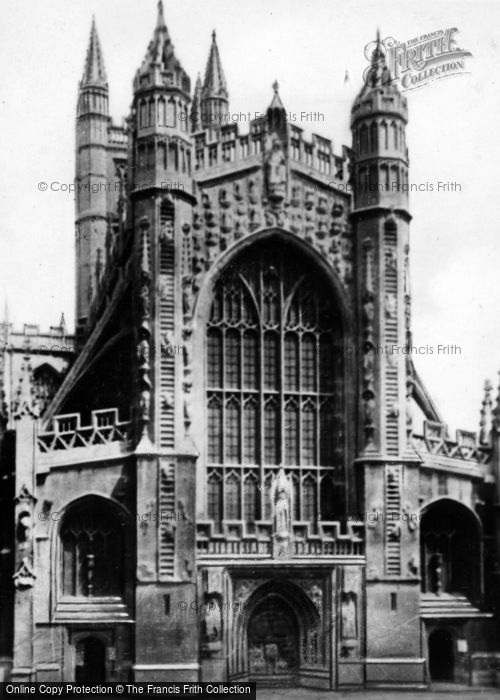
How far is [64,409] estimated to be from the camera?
3803 cm

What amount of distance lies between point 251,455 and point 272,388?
2007 mm

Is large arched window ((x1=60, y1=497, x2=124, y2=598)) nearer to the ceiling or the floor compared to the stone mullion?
nearer to the floor

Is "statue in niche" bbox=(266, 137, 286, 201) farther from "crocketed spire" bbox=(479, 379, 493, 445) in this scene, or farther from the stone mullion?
"crocketed spire" bbox=(479, 379, 493, 445)

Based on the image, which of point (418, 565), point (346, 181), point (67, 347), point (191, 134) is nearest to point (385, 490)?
point (418, 565)

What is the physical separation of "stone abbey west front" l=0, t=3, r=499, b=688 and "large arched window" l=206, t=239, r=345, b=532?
0.06 metres

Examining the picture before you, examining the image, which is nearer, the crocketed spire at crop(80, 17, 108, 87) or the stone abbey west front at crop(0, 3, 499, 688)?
the stone abbey west front at crop(0, 3, 499, 688)

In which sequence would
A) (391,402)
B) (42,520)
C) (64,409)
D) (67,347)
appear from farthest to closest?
(67,347) < (64,409) < (391,402) < (42,520)

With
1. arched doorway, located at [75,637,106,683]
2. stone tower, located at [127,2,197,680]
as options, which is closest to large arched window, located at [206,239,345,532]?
stone tower, located at [127,2,197,680]

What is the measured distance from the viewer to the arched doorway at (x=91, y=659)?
110 ft

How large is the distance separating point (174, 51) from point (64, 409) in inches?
433

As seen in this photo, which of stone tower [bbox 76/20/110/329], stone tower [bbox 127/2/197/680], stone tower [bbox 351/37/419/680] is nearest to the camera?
stone tower [bbox 127/2/197/680]

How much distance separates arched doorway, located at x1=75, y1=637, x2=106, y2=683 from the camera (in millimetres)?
33531

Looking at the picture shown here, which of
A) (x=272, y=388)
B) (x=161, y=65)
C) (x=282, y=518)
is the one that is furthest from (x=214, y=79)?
(x=282, y=518)

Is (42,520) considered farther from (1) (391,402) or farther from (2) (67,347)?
(2) (67,347)
